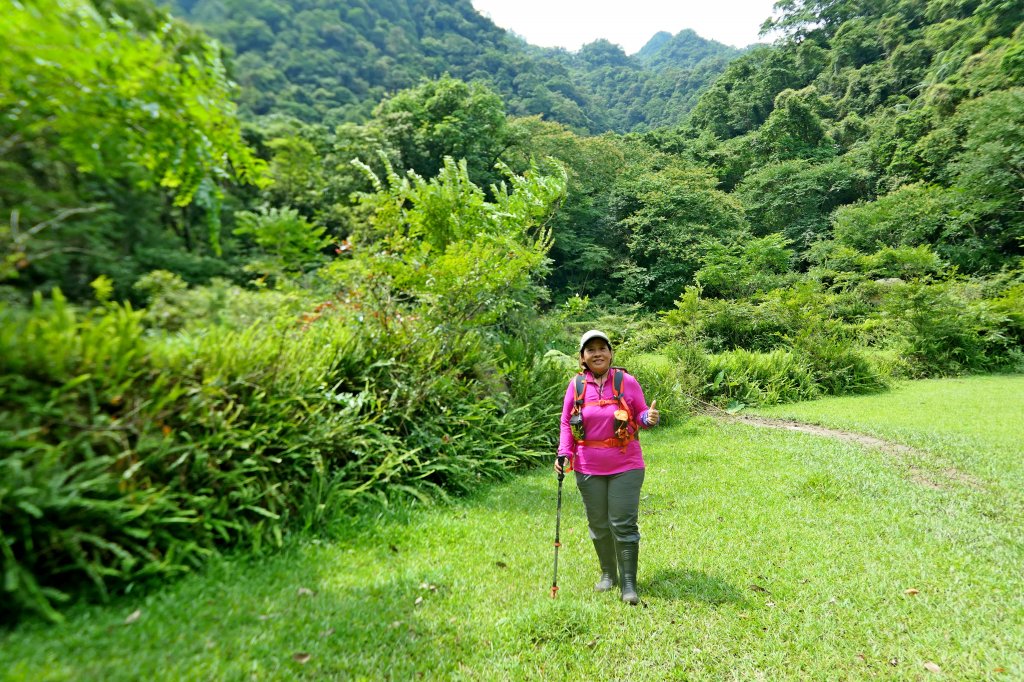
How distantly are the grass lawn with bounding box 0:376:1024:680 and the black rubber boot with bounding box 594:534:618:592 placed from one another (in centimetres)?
13

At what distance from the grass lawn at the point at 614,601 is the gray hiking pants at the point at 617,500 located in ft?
1.68

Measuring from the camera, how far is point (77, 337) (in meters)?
2.81

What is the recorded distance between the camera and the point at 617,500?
10.8 ft

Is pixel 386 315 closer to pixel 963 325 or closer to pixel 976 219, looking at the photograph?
pixel 963 325

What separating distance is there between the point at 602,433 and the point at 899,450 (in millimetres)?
6549

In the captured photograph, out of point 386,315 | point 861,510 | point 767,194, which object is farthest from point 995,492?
point 767,194

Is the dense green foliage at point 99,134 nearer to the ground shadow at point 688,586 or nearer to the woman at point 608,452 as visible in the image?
the woman at point 608,452

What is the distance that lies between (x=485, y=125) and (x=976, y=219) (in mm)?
24627

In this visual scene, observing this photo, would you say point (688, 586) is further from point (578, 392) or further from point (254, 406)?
point (254, 406)

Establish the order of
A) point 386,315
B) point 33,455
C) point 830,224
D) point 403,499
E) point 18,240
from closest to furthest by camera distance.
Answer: point 18,240, point 33,455, point 403,499, point 386,315, point 830,224

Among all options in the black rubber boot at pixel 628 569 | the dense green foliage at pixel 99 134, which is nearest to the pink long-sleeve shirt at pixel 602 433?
the black rubber boot at pixel 628 569

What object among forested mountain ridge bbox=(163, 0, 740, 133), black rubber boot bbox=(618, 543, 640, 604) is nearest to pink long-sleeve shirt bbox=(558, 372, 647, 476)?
black rubber boot bbox=(618, 543, 640, 604)

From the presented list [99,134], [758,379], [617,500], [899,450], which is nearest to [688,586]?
[617,500]

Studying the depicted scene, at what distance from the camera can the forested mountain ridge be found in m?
3.60
